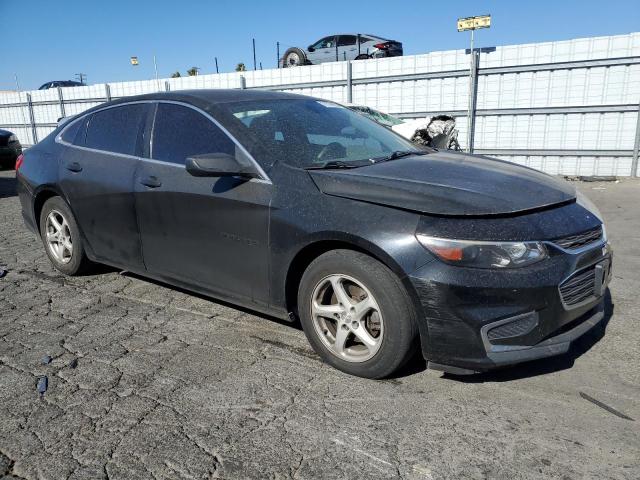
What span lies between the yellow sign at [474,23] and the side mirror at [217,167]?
9.35 metres

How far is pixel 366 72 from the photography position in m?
13.3

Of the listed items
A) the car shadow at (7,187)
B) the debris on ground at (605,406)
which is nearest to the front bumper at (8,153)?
the car shadow at (7,187)

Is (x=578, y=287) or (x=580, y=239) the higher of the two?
(x=580, y=239)

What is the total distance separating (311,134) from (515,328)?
1.81 metres

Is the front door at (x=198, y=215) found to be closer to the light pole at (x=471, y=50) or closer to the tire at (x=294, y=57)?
the light pole at (x=471, y=50)

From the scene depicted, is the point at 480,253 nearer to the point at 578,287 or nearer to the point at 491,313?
the point at 491,313

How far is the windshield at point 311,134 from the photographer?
10.8 ft

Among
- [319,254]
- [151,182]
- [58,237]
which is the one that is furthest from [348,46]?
[319,254]

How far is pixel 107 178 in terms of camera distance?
4105 mm

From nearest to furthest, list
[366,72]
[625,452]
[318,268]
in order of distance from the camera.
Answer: [625,452], [318,268], [366,72]

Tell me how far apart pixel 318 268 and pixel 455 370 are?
90 cm

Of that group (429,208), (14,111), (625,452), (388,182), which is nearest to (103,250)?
(388,182)

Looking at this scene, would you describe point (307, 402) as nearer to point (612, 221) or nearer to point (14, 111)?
point (612, 221)

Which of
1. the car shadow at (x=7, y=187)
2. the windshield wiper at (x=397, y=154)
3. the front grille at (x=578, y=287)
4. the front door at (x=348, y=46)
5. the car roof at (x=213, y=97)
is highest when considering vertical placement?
the front door at (x=348, y=46)
